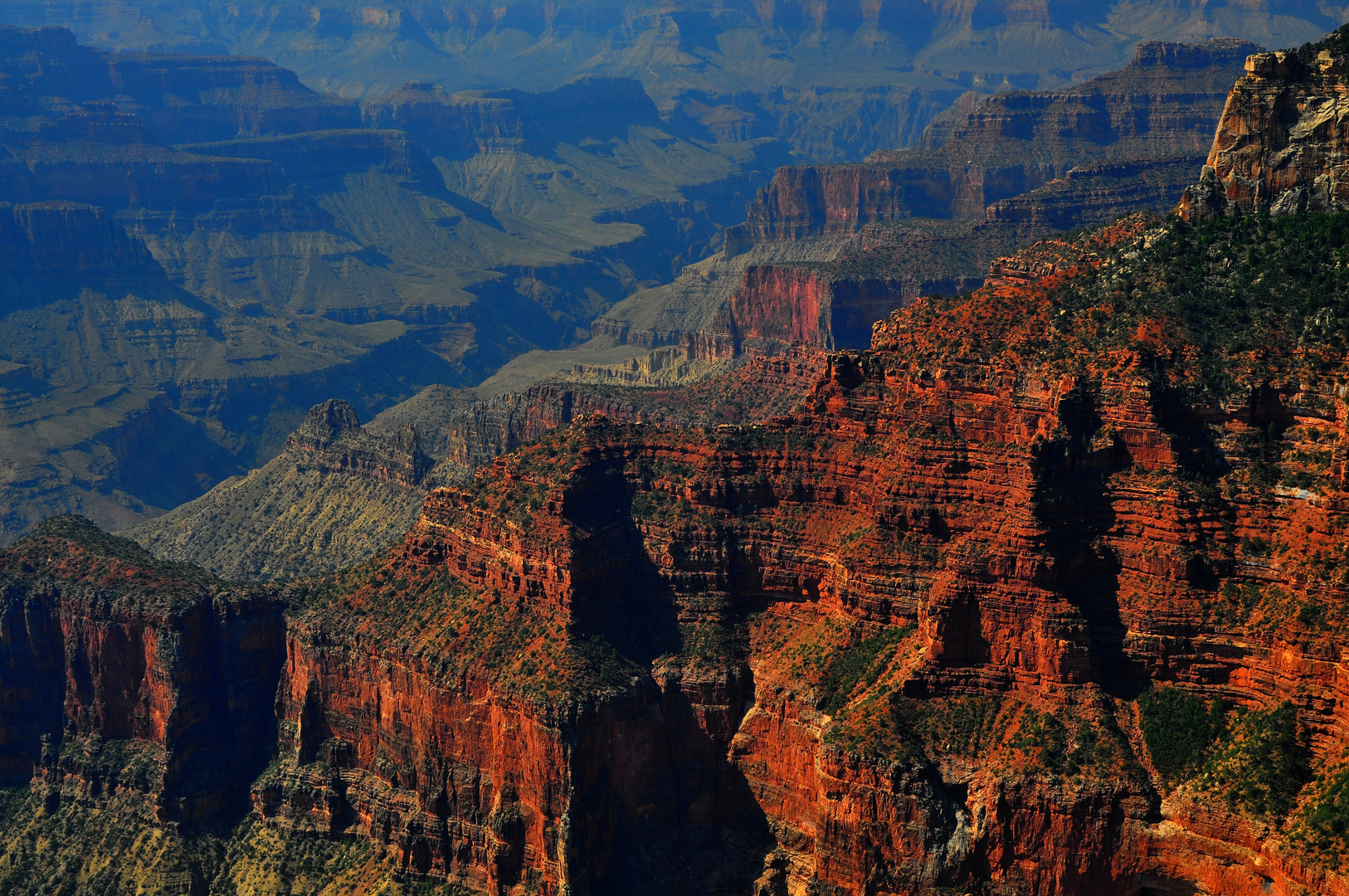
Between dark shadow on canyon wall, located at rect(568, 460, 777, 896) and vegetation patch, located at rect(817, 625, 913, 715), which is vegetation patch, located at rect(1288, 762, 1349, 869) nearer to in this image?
vegetation patch, located at rect(817, 625, 913, 715)

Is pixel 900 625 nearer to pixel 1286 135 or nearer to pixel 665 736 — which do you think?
pixel 665 736

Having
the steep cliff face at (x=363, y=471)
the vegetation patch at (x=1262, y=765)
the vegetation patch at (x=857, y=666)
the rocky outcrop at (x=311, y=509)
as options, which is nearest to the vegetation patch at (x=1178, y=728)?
the vegetation patch at (x=1262, y=765)

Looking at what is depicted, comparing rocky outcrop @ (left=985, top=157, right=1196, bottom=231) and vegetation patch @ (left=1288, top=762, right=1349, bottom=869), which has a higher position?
rocky outcrop @ (left=985, top=157, right=1196, bottom=231)

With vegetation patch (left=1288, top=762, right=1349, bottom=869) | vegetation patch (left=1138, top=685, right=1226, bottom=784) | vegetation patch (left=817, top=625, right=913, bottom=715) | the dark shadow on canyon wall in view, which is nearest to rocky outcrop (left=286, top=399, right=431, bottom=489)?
the dark shadow on canyon wall

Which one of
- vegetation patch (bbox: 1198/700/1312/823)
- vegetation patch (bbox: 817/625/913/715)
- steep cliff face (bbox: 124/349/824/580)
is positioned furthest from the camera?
steep cliff face (bbox: 124/349/824/580)

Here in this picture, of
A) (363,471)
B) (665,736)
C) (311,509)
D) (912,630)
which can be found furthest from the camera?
(363,471)

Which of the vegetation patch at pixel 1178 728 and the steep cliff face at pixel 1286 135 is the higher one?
the steep cliff face at pixel 1286 135

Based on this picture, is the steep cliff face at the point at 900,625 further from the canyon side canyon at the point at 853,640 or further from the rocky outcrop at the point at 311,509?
the rocky outcrop at the point at 311,509

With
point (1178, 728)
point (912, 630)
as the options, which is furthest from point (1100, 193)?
point (1178, 728)
